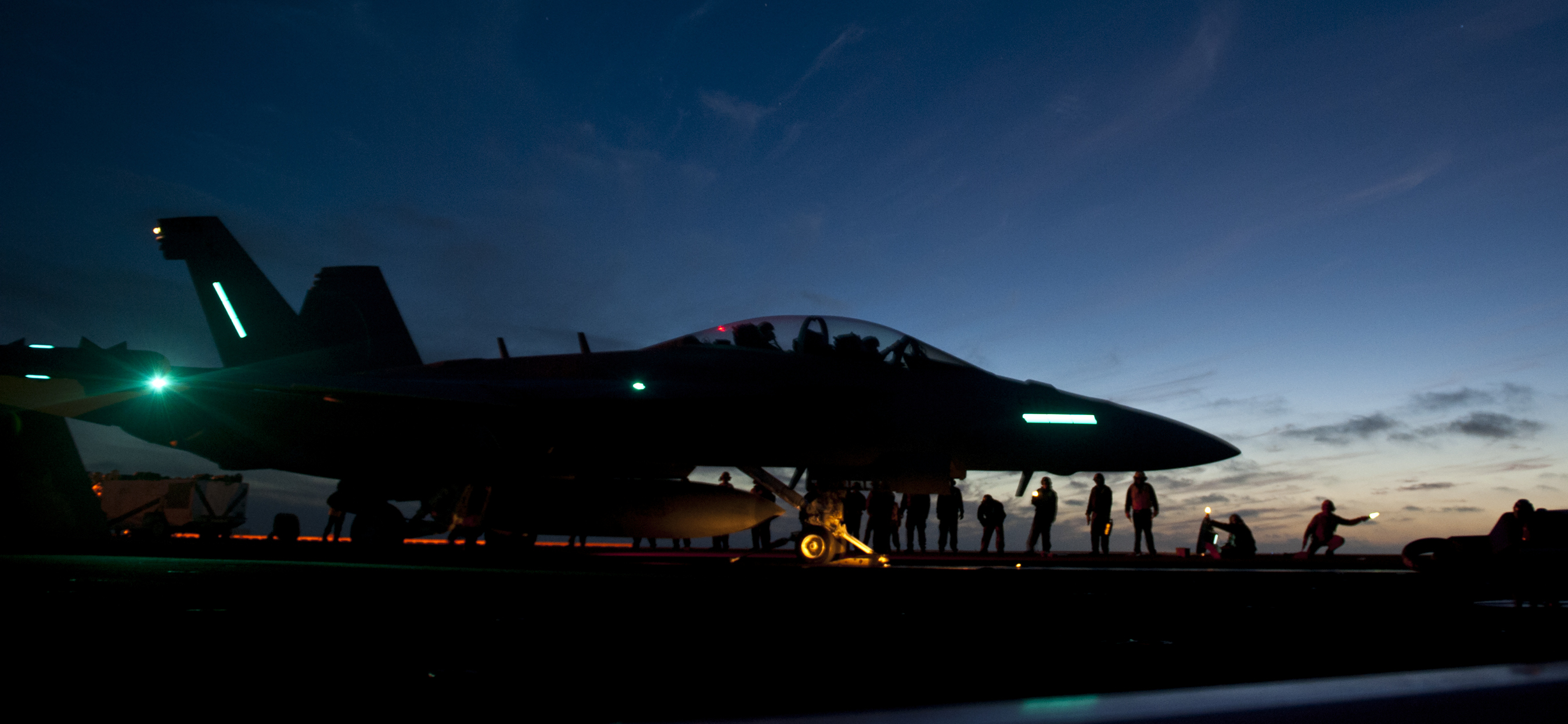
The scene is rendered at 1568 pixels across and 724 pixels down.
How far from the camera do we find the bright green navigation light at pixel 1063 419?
7566 millimetres

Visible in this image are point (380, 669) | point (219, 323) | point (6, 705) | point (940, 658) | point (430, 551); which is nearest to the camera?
point (6, 705)

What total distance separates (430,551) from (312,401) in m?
2.24

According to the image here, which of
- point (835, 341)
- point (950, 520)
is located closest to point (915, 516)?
point (950, 520)

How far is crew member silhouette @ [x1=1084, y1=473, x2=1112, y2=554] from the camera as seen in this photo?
14.1m

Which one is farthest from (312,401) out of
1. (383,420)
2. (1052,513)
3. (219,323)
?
(1052,513)

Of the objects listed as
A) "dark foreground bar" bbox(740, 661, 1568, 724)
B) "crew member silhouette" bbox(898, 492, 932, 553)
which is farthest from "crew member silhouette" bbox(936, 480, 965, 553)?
"dark foreground bar" bbox(740, 661, 1568, 724)

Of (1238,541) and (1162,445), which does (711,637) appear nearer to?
(1162,445)

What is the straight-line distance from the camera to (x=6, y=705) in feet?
4.72

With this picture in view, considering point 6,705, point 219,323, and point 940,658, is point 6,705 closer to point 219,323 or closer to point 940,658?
point 940,658

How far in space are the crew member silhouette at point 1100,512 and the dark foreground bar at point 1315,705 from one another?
14353mm

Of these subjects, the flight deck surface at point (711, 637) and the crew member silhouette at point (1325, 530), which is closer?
the flight deck surface at point (711, 637)

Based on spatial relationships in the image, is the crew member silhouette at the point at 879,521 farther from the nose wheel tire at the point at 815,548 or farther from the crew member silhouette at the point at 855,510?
the nose wheel tire at the point at 815,548

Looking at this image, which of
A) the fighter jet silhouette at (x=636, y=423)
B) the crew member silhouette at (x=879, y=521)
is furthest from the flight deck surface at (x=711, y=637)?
the crew member silhouette at (x=879, y=521)

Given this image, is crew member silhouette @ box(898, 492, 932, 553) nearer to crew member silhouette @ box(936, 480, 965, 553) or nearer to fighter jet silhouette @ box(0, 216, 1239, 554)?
crew member silhouette @ box(936, 480, 965, 553)
